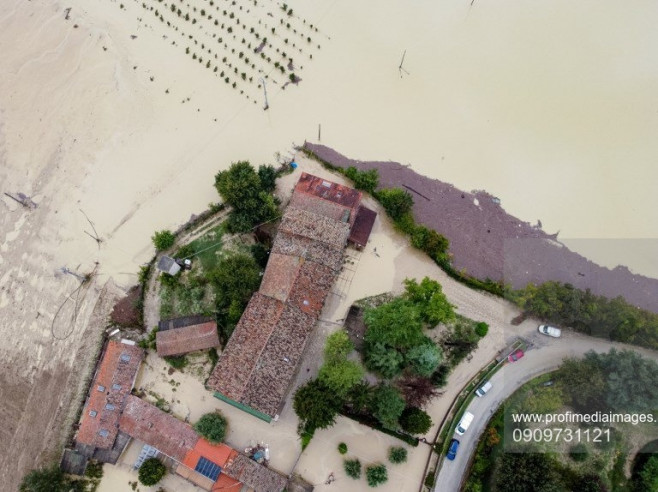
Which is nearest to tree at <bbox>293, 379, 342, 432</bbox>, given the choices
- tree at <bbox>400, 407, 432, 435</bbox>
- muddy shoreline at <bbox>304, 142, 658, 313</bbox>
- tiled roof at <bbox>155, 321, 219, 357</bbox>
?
tree at <bbox>400, 407, 432, 435</bbox>

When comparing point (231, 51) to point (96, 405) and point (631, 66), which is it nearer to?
point (96, 405)

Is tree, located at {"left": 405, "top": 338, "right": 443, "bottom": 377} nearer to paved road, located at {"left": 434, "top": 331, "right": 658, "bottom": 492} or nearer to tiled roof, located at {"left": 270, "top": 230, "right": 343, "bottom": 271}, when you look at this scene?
paved road, located at {"left": 434, "top": 331, "right": 658, "bottom": 492}

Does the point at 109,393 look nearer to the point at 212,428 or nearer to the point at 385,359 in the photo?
the point at 212,428


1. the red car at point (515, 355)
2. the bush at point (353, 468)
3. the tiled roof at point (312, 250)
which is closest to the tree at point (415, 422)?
the bush at point (353, 468)

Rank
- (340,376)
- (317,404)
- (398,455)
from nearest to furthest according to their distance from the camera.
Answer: (317,404), (340,376), (398,455)

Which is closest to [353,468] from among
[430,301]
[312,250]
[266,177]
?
[430,301]

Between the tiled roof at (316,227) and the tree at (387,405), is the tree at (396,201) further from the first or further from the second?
the tree at (387,405)
